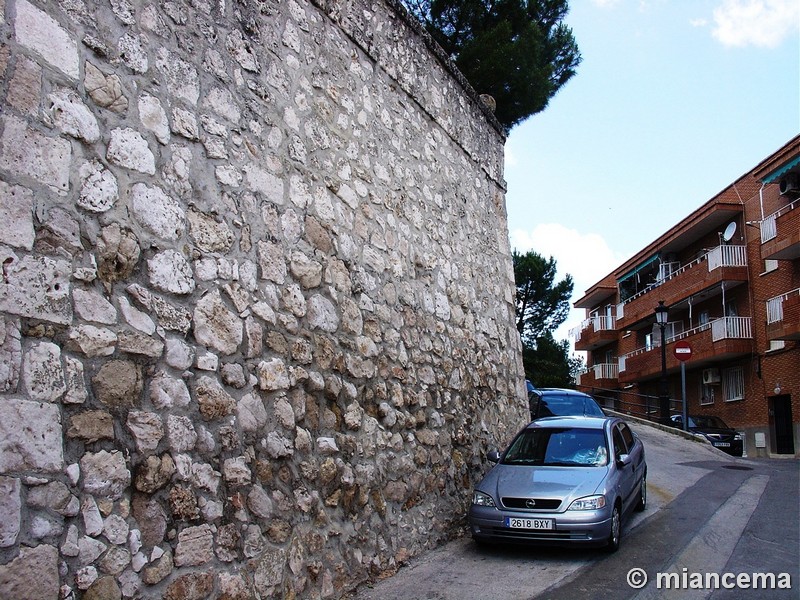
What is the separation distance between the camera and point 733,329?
87.6 feet

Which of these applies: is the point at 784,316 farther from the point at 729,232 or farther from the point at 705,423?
the point at 729,232

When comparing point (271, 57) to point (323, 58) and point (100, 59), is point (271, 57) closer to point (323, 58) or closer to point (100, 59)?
point (323, 58)

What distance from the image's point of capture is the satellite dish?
92.4 feet

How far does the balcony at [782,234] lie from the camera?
2267 cm

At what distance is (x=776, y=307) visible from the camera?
78.6ft

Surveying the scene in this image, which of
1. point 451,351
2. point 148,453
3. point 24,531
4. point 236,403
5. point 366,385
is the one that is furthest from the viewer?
point 451,351

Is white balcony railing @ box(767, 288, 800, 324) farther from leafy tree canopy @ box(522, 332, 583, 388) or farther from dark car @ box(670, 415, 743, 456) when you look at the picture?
leafy tree canopy @ box(522, 332, 583, 388)

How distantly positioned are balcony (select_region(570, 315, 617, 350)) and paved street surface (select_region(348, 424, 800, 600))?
29.1 m

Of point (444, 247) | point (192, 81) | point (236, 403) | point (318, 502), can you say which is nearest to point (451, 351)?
point (444, 247)

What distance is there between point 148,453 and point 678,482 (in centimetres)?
1132

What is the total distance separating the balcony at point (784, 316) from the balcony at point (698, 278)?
2834 mm

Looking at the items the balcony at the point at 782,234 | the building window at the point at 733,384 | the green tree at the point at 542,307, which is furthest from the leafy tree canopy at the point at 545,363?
the balcony at the point at 782,234

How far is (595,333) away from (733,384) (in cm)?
1269

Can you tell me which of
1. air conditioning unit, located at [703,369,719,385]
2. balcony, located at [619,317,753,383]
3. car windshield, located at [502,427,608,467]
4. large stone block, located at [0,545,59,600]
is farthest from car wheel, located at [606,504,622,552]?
air conditioning unit, located at [703,369,719,385]
